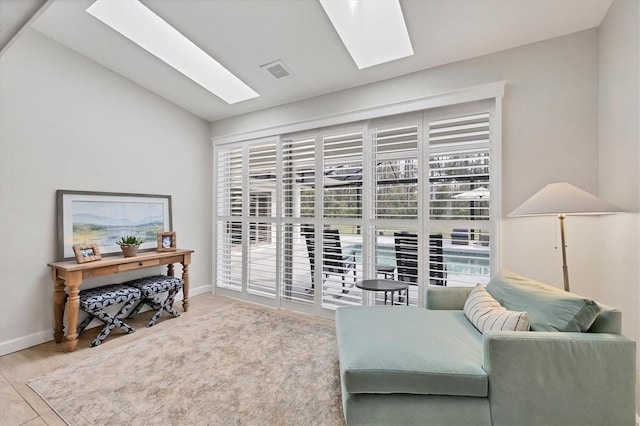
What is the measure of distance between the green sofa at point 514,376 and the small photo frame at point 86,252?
2.63 meters

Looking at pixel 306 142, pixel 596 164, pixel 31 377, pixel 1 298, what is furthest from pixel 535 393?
pixel 1 298

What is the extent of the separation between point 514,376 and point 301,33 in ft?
8.97

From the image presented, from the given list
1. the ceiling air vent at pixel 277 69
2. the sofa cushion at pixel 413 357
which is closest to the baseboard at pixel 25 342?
the sofa cushion at pixel 413 357

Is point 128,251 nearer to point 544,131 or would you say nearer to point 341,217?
point 341,217

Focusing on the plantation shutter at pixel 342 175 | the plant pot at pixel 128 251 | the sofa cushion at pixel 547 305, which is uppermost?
the plantation shutter at pixel 342 175

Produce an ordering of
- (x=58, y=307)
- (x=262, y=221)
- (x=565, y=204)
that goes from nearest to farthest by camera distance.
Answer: (x=565, y=204), (x=58, y=307), (x=262, y=221)

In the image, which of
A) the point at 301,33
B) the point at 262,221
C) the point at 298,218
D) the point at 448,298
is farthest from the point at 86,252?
the point at 448,298

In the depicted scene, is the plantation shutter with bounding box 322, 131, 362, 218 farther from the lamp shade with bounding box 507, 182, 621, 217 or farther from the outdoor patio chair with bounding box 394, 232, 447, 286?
the lamp shade with bounding box 507, 182, 621, 217

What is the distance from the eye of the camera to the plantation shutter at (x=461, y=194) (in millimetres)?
2482

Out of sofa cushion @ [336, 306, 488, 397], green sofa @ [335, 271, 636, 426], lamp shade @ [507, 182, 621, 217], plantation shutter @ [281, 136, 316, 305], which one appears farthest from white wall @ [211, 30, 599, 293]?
plantation shutter @ [281, 136, 316, 305]

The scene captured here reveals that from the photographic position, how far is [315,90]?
321cm

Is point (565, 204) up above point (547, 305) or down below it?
above

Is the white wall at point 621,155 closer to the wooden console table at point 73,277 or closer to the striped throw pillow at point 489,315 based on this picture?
the striped throw pillow at point 489,315

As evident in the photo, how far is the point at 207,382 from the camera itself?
2031 mm
